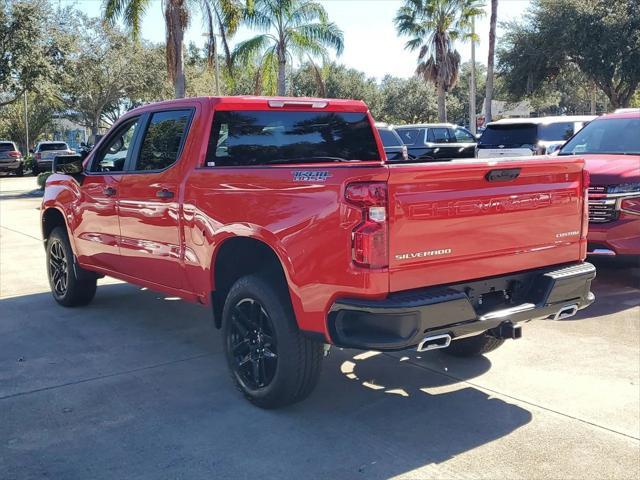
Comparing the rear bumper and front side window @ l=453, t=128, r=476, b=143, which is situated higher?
front side window @ l=453, t=128, r=476, b=143

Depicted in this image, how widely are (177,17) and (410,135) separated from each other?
8.15 metres

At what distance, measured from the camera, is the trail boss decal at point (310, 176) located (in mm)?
3791

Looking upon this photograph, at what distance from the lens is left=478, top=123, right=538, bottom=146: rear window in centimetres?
1472

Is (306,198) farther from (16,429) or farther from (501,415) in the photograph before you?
(16,429)

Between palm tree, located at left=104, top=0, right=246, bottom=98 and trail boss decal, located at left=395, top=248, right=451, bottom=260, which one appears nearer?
trail boss decal, located at left=395, top=248, right=451, bottom=260

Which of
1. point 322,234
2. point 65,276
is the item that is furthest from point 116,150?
point 322,234

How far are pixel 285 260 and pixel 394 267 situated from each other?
69cm

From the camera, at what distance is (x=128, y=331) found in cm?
629

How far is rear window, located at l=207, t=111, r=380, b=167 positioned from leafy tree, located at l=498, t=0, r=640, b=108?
26.6m

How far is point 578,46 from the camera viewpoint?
29562 mm

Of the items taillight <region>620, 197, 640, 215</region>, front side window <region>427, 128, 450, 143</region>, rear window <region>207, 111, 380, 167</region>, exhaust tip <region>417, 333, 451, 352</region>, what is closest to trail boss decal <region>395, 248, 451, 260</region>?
exhaust tip <region>417, 333, 451, 352</region>

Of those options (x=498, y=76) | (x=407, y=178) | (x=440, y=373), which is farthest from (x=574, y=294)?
(x=498, y=76)

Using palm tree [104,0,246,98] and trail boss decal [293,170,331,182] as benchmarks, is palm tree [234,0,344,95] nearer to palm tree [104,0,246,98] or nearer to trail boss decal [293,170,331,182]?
palm tree [104,0,246,98]

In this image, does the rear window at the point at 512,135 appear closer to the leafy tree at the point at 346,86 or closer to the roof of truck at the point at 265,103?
the roof of truck at the point at 265,103
